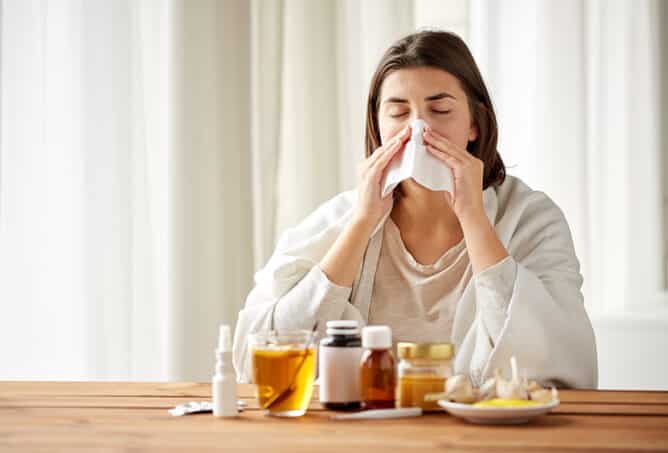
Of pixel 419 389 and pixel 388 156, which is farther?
pixel 388 156

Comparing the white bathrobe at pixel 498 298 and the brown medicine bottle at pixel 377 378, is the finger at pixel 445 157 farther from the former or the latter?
the brown medicine bottle at pixel 377 378

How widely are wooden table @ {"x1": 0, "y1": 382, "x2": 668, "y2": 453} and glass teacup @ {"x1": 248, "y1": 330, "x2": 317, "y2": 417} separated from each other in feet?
0.09

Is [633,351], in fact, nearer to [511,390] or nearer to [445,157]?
[445,157]

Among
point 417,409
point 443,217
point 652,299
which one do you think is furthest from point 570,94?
point 417,409

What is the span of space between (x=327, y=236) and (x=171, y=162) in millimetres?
980

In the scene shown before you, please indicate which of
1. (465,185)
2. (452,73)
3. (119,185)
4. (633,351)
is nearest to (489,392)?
(465,185)

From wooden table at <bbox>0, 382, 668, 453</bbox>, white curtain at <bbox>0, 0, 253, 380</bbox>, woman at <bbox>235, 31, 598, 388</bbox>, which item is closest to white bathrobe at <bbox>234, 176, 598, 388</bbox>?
woman at <bbox>235, 31, 598, 388</bbox>

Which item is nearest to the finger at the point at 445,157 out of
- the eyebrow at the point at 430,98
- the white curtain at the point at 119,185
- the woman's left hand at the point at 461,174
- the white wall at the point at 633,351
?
the woman's left hand at the point at 461,174

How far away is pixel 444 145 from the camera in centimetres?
201

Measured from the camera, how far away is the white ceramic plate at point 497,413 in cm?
132

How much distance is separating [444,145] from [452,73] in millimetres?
225

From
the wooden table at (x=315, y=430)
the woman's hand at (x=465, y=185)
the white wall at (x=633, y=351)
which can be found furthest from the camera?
the white wall at (x=633, y=351)

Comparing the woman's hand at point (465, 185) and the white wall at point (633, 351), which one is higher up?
the woman's hand at point (465, 185)

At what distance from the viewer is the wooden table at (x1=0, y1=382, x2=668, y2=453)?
4.06 ft
